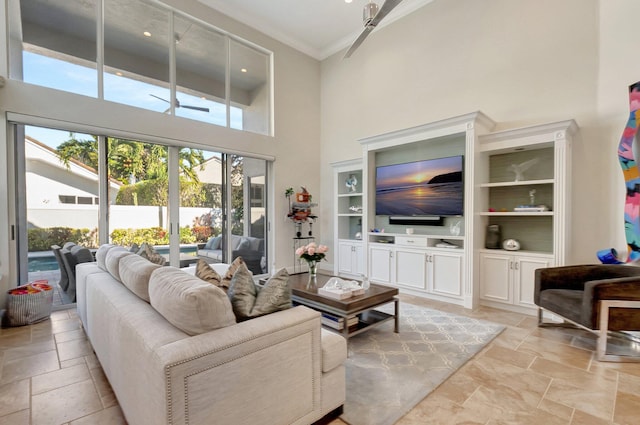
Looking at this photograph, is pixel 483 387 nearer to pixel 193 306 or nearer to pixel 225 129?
pixel 193 306

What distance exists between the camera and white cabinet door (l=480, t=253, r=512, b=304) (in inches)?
146

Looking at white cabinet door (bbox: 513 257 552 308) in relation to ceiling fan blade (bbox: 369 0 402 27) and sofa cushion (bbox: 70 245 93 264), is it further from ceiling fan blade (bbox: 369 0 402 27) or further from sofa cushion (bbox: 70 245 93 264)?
sofa cushion (bbox: 70 245 93 264)

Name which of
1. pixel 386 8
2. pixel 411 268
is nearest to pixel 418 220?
pixel 411 268

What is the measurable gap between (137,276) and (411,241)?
12.3 ft

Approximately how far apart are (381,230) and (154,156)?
403 centimetres

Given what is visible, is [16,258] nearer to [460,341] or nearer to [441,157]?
[460,341]

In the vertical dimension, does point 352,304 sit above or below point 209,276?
below

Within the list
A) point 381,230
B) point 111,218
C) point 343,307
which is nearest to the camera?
point 343,307

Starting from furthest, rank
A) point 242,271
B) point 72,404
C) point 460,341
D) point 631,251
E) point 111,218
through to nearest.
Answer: point 111,218, point 631,251, point 460,341, point 72,404, point 242,271

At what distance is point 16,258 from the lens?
3502 mm

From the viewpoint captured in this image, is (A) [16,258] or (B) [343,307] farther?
(A) [16,258]

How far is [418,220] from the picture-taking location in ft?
15.7

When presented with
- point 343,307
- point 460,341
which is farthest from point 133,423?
point 460,341

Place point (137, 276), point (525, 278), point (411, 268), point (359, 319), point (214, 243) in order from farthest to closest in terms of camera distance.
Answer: point (214, 243) < point (411, 268) < point (525, 278) < point (359, 319) < point (137, 276)
